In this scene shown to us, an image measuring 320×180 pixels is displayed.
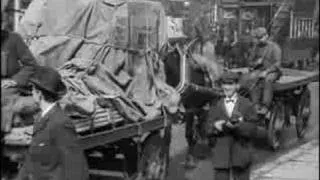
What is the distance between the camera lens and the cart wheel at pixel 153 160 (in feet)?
17.9

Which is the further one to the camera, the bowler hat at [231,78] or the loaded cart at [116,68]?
the loaded cart at [116,68]

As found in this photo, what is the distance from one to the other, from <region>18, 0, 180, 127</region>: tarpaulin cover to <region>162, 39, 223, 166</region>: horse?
0.79 feet

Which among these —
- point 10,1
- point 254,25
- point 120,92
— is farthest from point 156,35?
point 10,1

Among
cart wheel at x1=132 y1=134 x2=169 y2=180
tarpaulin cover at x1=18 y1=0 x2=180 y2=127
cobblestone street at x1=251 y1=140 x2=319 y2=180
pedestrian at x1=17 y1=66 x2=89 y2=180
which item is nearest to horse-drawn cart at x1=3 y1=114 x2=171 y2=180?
cart wheel at x1=132 y1=134 x2=169 y2=180

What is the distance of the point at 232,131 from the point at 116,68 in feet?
6.31

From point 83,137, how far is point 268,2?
1407mm

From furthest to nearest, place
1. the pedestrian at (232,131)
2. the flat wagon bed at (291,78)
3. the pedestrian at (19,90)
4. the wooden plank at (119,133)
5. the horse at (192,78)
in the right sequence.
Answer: the horse at (192,78) → the wooden plank at (119,133) → the pedestrian at (232,131) → the flat wagon bed at (291,78) → the pedestrian at (19,90)

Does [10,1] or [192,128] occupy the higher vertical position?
[10,1]

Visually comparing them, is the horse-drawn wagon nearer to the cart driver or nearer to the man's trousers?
the cart driver

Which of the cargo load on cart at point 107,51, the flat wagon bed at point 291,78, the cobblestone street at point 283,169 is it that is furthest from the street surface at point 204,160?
the cargo load on cart at point 107,51

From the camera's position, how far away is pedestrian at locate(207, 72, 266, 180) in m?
3.74

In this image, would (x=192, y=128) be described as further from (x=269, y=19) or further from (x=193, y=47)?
(x=269, y=19)

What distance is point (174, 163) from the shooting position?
6.55 m

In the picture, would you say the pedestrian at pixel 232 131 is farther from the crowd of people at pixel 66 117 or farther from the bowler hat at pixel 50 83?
the bowler hat at pixel 50 83
